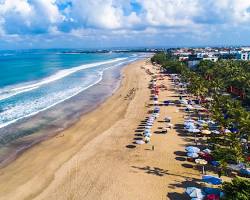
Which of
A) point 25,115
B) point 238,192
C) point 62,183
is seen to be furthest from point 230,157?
point 25,115

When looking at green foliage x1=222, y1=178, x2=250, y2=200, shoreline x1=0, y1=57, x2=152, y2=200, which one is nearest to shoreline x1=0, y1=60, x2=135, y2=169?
shoreline x1=0, y1=57, x2=152, y2=200

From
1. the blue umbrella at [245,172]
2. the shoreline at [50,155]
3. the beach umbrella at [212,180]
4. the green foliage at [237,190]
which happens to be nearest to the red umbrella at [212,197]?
the green foliage at [237,190]

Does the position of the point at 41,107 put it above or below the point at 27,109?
above

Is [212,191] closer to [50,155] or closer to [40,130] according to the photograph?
[50,155]

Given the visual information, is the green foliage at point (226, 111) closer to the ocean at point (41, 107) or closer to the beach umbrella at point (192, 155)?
the beach umbrella at point (192, 155)

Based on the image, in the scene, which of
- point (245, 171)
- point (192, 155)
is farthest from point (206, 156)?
point (245, 171)
